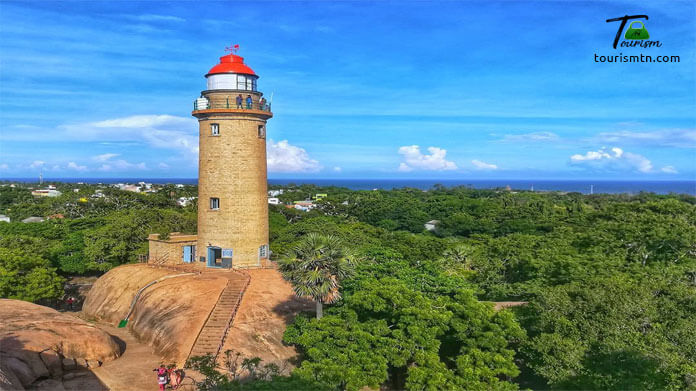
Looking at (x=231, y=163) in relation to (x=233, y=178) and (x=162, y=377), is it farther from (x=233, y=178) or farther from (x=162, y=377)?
(x=162, y=377)

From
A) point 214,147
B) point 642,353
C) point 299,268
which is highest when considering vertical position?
point 214,147

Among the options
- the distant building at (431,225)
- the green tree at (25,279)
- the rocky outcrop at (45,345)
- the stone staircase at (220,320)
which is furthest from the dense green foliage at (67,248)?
the distant building at (431,225)

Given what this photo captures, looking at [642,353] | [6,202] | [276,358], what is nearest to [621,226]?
[642,353]

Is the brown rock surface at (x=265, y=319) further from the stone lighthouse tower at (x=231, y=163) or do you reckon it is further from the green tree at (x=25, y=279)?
the green tree at (x=25, y=279)

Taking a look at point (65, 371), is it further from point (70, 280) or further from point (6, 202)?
point (6, 202)

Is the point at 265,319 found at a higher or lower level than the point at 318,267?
lower

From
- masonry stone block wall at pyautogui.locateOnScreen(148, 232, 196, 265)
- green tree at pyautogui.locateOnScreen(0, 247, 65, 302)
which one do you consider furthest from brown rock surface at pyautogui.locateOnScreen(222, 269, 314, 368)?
green tree at pyautogui.locateOnScreen(0, 247, 65, 302)

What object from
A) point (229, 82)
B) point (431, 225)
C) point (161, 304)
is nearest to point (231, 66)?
point (229, 82)
